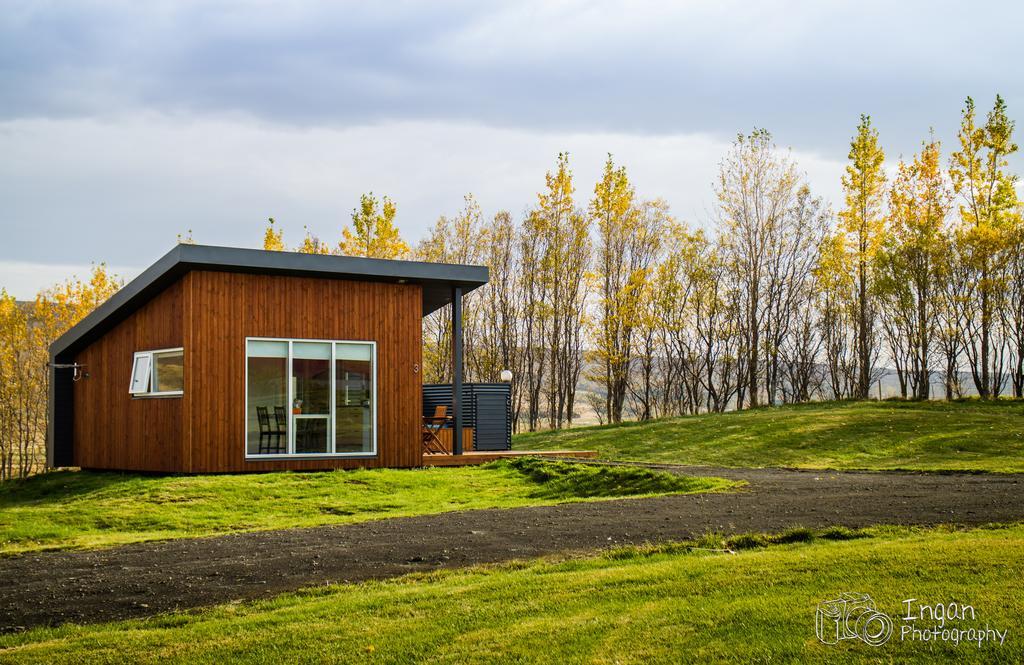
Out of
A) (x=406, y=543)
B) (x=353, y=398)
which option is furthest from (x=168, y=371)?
(x=406, y=543)

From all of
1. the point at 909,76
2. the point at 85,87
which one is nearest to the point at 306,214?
the point at 85,87

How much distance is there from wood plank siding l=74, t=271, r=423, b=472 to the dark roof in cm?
16

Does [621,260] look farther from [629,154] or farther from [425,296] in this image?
[425,296]

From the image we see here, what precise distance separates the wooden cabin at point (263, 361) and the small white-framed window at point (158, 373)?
26mm

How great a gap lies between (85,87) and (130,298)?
474 cm

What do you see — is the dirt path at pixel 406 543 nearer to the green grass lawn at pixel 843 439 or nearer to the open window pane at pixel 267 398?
the open window pane at pixel 267 398

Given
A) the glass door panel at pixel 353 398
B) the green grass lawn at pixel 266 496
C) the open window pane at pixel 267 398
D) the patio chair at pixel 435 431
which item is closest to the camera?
the green grass lawn at pixel 266 496

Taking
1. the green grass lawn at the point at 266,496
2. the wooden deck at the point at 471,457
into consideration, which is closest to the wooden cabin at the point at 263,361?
the wooden deck at the point at 471,457

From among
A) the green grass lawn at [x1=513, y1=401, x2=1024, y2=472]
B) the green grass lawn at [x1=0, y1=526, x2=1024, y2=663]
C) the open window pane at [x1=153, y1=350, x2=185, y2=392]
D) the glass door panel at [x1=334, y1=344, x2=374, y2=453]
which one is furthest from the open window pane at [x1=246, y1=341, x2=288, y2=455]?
the green grass lawn at [x1=0, y1=526, x2=1024, y2=663]

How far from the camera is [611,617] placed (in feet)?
15.3

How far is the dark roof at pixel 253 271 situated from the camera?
1296 centimetres

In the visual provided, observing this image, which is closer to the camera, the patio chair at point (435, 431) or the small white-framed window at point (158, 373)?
the small white-framed window at point (158, 373)

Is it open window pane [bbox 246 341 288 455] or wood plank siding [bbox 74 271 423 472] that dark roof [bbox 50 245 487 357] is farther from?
open window pane [bbox 246 341 288 455]

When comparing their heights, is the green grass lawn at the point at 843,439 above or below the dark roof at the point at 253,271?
below
